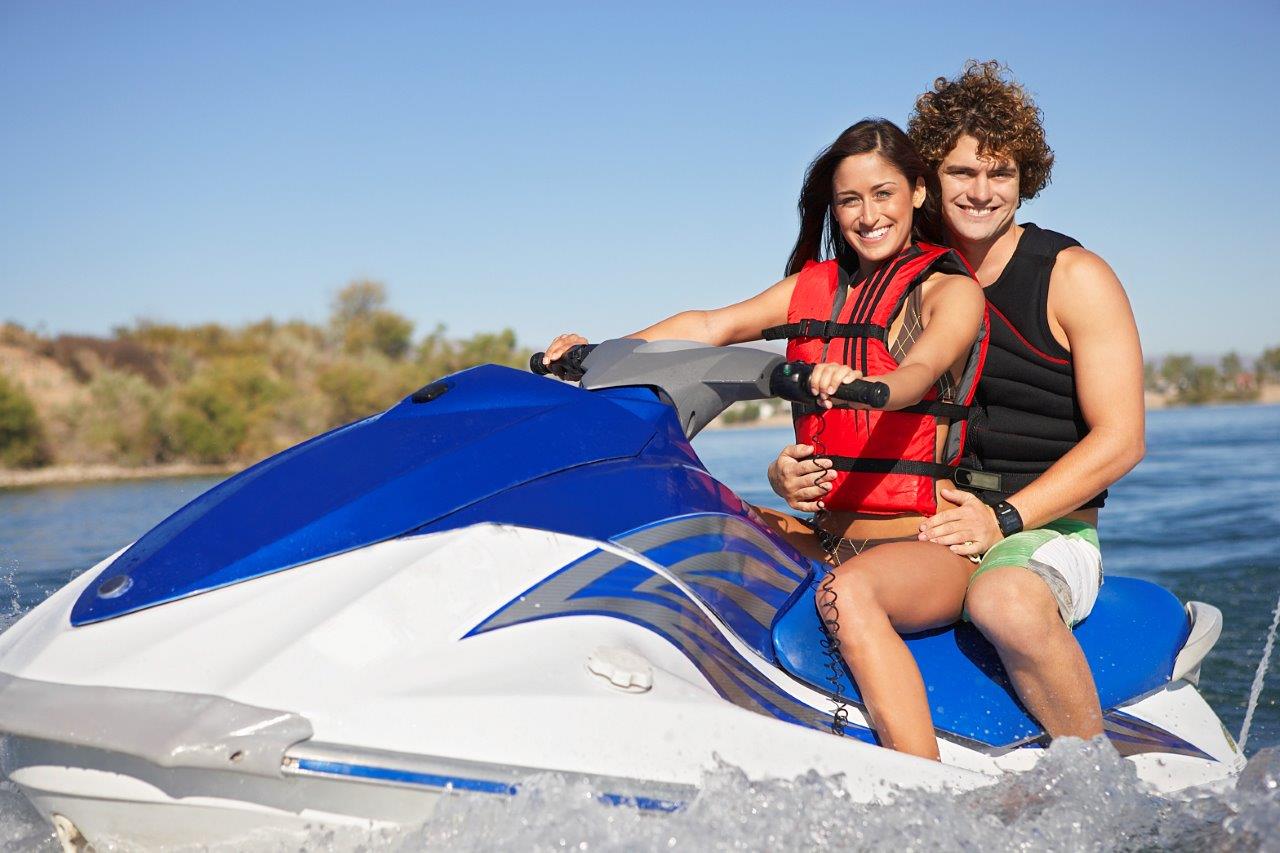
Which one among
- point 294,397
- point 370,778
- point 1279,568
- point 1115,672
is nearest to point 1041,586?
point 1115,672

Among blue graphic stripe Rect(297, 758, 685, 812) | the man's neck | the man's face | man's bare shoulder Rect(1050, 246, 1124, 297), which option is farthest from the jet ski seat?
the man's face

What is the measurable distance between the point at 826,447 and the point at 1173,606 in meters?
1.04

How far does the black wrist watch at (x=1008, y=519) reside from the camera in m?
2.61

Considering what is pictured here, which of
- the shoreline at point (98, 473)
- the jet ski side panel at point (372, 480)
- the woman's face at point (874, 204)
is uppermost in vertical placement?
the woman's face at point (874, 204)

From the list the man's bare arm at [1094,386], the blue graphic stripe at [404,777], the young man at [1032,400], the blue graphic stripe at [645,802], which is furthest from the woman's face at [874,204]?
the blue graphic stripe at [404,777]

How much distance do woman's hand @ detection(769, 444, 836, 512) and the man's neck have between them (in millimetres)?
808

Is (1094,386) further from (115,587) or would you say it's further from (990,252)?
(115,587)

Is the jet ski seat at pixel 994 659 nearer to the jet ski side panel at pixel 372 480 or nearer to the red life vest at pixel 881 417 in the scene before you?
the red life vest at pixel 881 417

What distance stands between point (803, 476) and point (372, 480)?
3.73ft

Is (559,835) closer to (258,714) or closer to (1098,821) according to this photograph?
(258,714)

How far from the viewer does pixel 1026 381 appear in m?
2.93

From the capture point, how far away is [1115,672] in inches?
103

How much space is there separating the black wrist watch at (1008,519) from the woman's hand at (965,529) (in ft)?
0.05

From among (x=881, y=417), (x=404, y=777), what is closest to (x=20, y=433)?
(x=881, y=417)
